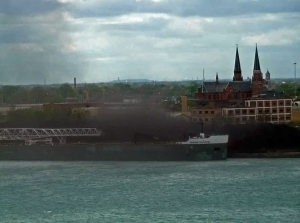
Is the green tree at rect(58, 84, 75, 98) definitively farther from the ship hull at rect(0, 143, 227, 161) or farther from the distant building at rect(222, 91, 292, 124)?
the ship hull at rect(0, 143, 227, 161)

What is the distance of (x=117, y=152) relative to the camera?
2288 cm

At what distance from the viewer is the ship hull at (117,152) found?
73.6 feet

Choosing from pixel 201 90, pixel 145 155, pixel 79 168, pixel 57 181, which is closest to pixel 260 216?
pixel 57 181

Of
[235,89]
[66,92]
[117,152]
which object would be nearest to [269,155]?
[117,152]

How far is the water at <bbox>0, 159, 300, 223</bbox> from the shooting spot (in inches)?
539

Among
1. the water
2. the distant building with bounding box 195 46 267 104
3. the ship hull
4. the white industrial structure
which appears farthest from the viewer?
the distant building with bounding box 195 46 267 104

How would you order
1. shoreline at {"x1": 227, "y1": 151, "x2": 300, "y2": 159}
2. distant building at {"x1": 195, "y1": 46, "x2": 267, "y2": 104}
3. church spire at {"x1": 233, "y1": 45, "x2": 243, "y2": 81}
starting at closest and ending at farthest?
shoreline at {"x1": 227, "y1": 151, "x2": 300, "y2": 159} → distant building at {"x1": 195, "y1": 46, "x2": 267, "y2": 104} → church spire at {"x1": 233, "y1": 45, "x2": 243, "y2": 81}

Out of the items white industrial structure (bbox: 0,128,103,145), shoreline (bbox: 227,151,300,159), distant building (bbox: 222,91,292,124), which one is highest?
distant building (bbox: 222,91,292,124)

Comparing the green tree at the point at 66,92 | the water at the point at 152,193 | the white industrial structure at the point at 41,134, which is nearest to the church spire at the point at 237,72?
the white industrial structure at the point at 41,134

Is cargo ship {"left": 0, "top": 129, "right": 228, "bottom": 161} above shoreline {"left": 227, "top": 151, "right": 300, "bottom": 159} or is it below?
above

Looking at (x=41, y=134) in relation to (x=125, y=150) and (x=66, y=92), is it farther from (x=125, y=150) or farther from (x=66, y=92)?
(x=66, y=92)

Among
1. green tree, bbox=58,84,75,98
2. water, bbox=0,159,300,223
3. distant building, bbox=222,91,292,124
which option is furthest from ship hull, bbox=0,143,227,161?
green tree, bbox=58,84,75,98

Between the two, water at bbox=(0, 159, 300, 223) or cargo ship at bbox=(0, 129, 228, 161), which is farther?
cargo ship at bbox=(0, 129, 228, 161)

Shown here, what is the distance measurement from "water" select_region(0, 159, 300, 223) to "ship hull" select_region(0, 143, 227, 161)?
167 cm
